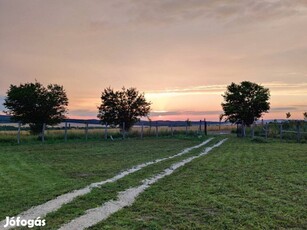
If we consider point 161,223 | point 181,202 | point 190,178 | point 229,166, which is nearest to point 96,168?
point 190,178

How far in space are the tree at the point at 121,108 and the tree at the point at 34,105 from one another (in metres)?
6.67

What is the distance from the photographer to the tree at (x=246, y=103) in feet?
116

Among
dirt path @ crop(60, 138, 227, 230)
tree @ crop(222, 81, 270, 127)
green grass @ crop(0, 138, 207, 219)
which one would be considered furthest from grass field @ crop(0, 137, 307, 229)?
tree @ crop(222, 81, 270, 127)

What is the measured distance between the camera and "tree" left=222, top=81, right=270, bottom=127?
116 ft

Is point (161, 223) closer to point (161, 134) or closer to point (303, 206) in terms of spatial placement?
point (303, 206)

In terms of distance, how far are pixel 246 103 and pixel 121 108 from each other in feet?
41.7

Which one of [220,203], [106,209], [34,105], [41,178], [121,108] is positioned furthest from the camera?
[121,108]

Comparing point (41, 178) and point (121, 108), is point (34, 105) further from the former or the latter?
point (41, 178)

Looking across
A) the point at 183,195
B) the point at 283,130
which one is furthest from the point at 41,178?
the point at 283,130

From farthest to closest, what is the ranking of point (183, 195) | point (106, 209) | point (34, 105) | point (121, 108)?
point (121, 108) < point (34, 105) < point (183, 195) < point (106, 209)

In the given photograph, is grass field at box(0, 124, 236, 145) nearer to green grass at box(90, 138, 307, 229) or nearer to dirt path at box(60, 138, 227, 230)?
green grass at box(90, 138, 307, 229)

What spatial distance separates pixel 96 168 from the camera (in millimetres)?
11570

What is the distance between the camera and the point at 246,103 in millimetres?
35562

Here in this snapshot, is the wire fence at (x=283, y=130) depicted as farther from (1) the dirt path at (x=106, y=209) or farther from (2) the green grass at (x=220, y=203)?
(1) the dirt path at (x=106, y=209)
